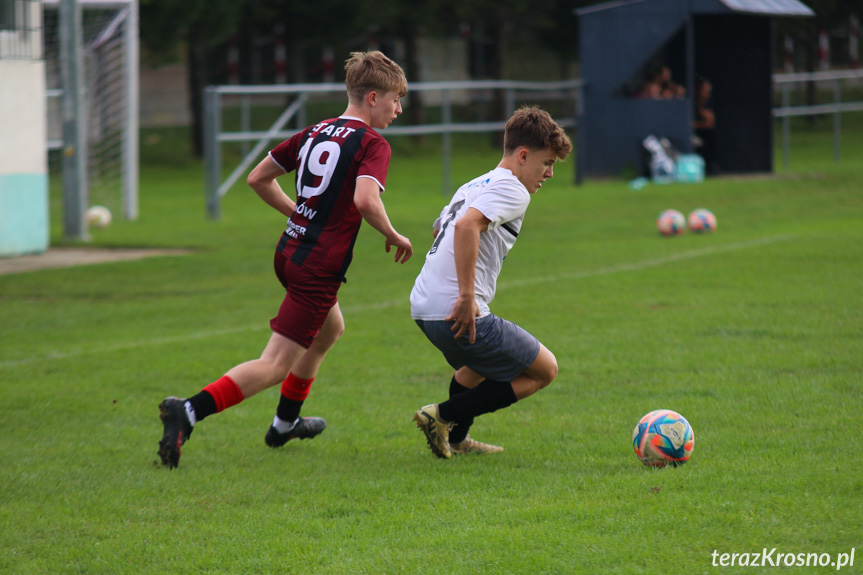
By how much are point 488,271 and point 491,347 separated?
32 cm

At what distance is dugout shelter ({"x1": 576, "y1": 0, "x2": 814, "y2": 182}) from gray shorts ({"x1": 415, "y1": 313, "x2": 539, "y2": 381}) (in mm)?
15107

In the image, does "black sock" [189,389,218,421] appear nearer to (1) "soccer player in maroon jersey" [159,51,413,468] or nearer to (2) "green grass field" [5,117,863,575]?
(1) "soccer player in maroon jersey" [159,51,413,468]

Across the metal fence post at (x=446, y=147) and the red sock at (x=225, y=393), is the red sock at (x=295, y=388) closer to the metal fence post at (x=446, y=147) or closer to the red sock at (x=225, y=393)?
the red sock at (x=225, y=393)

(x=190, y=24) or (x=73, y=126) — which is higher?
(x=190, y=24)

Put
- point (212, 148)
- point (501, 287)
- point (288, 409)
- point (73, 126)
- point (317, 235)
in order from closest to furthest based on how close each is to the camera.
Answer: point (317, 235) < point (288, 409) < point (501, 287) < point (73, 126) < point (212, 148)

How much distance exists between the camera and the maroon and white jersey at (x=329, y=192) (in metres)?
4.39

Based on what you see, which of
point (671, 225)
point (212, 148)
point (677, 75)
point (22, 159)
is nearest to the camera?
point (22, 159)

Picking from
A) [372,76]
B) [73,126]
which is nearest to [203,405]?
[372,76]

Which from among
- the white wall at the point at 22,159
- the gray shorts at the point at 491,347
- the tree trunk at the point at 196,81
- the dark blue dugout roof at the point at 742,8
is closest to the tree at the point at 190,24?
the tree trunk at the point at 196,81

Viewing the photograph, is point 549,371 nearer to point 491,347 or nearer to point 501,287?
point 491,347

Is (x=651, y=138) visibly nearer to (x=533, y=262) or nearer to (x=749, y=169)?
(x=749, y=169)

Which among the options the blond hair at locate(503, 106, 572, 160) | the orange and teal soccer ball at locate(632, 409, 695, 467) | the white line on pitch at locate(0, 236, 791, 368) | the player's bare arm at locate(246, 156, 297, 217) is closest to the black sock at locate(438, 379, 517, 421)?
the orange and teal soccer ball at locate(632, 409, 695, 467)

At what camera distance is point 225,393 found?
446 centimetres

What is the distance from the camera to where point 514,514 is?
3639mm
